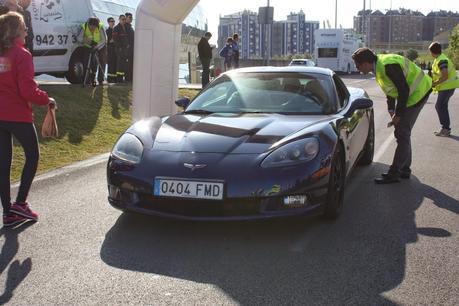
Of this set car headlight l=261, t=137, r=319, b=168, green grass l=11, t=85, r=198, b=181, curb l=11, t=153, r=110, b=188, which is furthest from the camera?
green grass l=11, t=85, r=198, b=181

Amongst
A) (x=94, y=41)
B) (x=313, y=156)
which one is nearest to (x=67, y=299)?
(x=313, y=156)

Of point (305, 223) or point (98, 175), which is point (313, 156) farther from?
point (98, 175)

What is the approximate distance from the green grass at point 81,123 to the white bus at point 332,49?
118 ft

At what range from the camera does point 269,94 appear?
5824mm

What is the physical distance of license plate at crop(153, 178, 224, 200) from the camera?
4.20 metres

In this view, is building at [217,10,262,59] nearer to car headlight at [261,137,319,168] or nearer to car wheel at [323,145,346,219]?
car wheel at [323,145,346,219]

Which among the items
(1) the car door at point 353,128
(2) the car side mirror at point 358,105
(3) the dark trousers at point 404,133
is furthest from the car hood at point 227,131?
(3) the dark trousers at point 404,133

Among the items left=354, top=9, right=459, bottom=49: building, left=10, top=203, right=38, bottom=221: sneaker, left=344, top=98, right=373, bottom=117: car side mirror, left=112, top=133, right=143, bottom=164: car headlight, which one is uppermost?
left=354, top=9, right=459, bottom=49: building

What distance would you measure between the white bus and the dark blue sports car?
43.5m

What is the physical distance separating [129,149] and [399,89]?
3097 millimetres

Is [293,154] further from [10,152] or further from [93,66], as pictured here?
[93,66]

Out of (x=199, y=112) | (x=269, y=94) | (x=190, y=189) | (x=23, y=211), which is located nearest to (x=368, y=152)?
(x=269, y=94)

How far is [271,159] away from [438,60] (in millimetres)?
7461

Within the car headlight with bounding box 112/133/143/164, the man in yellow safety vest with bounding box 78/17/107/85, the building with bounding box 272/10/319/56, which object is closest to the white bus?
the man in yellow safety vest with bounding box 78/17/107/85
